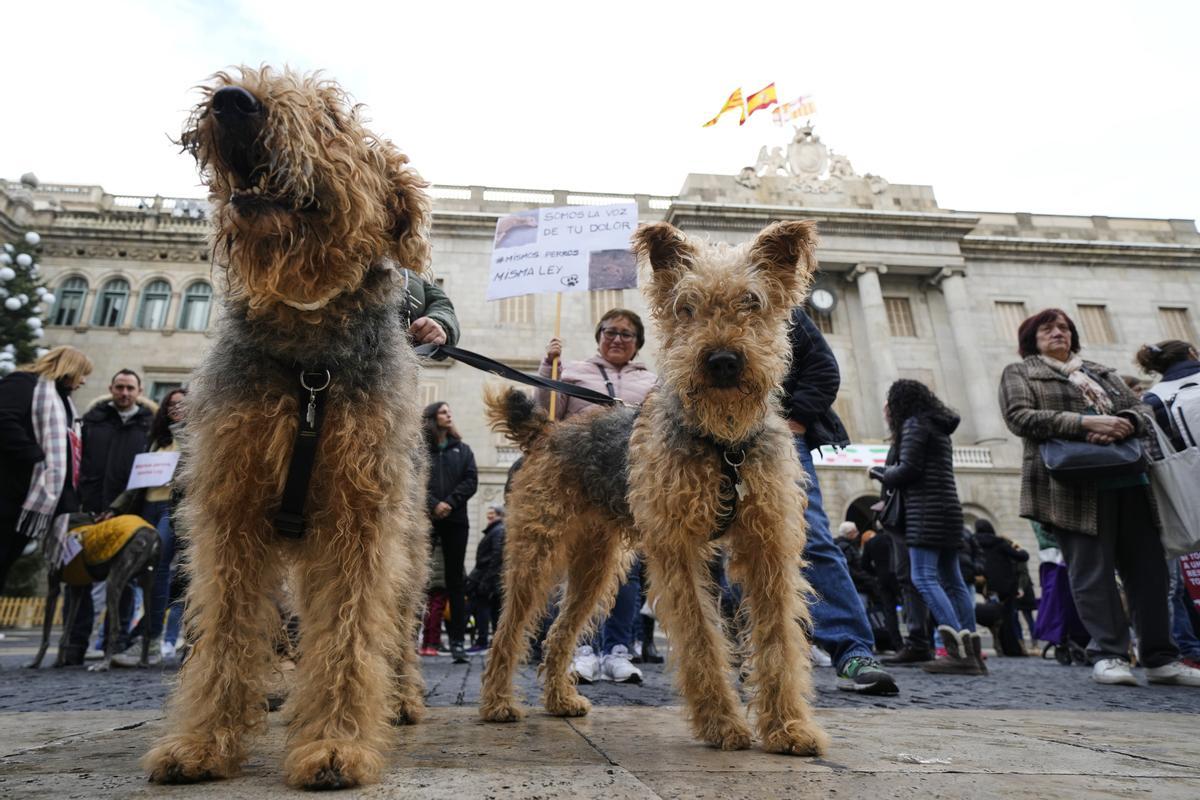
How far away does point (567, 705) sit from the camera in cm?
327

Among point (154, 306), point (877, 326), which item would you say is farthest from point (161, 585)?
point (877, 326)

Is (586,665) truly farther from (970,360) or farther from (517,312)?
(970,360)

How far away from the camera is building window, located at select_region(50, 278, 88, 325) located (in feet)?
85.1

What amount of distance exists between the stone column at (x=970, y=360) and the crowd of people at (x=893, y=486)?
22.2m

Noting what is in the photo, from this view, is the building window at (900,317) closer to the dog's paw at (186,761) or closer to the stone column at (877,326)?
the stone column at (877,326)

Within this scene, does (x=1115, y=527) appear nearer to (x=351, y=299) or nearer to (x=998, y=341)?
(x=351, y=299)

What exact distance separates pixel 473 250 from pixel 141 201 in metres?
14.9

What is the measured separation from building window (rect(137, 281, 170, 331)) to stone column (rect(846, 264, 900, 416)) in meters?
28.8

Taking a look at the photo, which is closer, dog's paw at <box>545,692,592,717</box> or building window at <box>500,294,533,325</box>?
dog's paw at <box>545,692,592,717</box>

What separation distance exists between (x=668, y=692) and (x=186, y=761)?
3.53 metres

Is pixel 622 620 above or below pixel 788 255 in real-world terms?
below

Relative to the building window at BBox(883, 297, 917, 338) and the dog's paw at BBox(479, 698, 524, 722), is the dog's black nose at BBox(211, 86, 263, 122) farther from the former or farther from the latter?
the building window at BBox(883, 297, 917, 338)

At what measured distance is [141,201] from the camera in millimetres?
28844

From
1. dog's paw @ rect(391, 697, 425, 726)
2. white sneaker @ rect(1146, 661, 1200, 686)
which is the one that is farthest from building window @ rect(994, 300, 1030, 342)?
dog's paw @ rect(391, 697, 425, 726)
